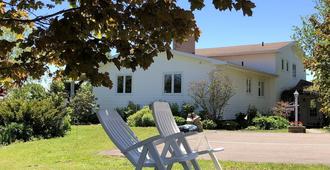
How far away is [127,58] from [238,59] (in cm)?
2973

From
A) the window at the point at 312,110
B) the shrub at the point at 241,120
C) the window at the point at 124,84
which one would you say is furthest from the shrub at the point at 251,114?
the window at the point at 124,84

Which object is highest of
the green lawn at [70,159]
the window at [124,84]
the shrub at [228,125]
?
the window at [124,84]

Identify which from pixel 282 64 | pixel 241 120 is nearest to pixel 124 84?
pixel 241 120

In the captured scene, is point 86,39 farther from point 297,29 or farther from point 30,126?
point 297,29

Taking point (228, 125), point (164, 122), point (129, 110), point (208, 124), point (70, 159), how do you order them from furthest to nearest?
point (129, 110), point (228, 125), point (208, 124), point (70, 159), point (164, 122)

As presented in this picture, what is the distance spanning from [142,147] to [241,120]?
21.6 meters

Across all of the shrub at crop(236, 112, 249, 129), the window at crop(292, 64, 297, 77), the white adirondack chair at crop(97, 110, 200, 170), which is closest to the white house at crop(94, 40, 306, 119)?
the shrub at crop(236, 112, 249, 129)

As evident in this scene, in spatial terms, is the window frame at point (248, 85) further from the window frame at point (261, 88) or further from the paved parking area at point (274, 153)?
the paved parking area at point (274, 153)

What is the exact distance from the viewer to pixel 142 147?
255 inches

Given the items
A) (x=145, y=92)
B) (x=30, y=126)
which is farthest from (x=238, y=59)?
(x=30, y=126)

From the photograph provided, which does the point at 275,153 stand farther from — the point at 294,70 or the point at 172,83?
the point at 294,70

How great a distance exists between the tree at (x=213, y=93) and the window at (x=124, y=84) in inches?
200

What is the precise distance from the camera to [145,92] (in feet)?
94.9

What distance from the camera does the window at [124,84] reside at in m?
29.6
